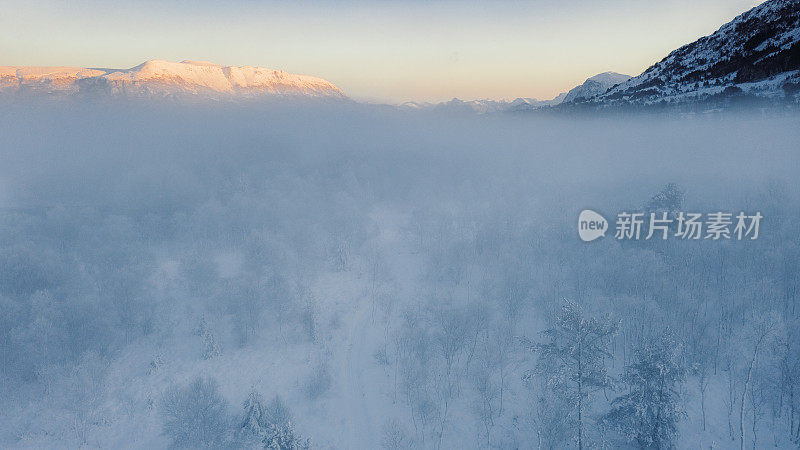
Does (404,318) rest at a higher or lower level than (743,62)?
lower

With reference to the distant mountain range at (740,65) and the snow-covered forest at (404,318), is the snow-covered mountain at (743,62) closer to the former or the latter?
the distant mountain range at (740,65)

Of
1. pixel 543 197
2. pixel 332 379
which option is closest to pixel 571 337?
pixel 332 379

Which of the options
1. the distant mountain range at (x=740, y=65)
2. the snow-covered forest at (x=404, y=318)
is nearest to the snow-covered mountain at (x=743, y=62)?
the distant mountain range at (x=740, y=65)

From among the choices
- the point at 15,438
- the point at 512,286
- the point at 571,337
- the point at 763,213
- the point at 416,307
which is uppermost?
the point at 763,213

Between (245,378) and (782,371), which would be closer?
(782,371)

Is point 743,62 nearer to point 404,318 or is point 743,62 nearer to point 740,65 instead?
point 740,65

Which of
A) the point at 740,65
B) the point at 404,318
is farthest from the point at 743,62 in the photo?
the point at 404,318

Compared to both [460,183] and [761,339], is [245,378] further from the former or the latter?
[460,183]
